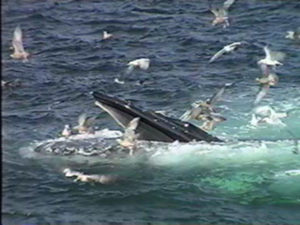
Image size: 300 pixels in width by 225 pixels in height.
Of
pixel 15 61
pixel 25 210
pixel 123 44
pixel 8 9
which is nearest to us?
pixel 25 210

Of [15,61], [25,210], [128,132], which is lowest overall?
[25,210]

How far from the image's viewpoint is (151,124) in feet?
51.5

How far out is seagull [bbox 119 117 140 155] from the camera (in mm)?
15252

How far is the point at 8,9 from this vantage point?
96.3 ft

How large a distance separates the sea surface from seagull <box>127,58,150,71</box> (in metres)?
0.24

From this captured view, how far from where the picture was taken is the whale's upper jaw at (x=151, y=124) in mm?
15609

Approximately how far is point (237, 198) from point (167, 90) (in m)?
7.00

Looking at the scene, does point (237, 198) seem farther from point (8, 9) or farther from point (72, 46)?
point (8, 9)

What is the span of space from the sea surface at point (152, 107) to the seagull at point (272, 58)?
0.23m

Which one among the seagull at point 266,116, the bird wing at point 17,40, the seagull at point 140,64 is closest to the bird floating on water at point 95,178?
the seagull at point 266,116

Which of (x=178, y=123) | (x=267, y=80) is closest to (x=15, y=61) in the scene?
(x=267, y=80)

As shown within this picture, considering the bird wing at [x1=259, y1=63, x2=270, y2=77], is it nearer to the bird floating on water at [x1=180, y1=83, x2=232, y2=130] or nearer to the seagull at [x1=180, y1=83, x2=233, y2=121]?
the seagull at [x1=180, y1=83, x2=233, y2=121]

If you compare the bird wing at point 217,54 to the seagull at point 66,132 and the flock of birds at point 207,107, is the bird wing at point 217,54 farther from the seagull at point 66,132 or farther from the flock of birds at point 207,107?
the seagull at point 66,132

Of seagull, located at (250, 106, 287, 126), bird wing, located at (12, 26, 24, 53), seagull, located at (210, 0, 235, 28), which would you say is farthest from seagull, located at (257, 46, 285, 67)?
bird wing, located at (12, 26, 24, 53)
